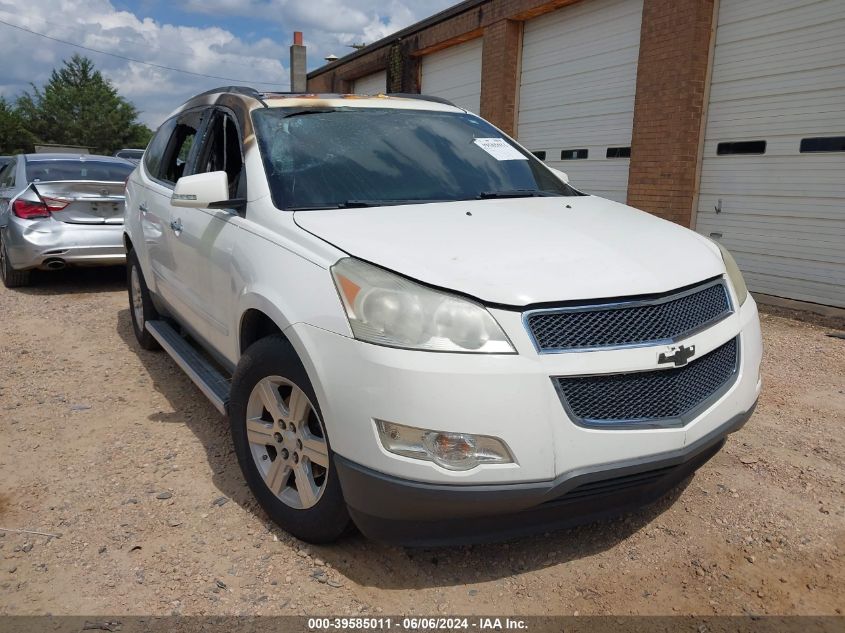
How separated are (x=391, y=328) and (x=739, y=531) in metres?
1.75

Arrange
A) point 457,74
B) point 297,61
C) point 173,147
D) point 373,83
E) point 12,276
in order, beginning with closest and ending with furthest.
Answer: point 173,147 < point 12,276 < point 457,74 < point 373,83 < point 297,61

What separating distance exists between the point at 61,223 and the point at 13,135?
58.5 m

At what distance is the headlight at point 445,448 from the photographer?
2090mm

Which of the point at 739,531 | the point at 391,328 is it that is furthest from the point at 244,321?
the point at 739,531

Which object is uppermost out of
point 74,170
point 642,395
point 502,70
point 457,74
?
point 457,74

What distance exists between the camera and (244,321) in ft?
9.39

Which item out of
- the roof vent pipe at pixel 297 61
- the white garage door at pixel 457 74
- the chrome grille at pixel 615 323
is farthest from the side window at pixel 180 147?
the roof vent pipe at pixel 297 61

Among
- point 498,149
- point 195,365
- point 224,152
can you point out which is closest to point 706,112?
point 498,149

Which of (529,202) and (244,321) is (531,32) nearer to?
(529,202)

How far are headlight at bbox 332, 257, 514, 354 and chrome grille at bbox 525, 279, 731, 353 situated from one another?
14 centimetres

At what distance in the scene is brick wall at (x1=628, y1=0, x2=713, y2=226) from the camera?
25.7 ft

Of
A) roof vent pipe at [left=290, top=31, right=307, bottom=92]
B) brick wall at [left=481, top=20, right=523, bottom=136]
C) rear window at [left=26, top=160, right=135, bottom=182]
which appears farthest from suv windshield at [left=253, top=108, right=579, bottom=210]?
roof vent pipe at [left=290, top=31, right=307, bottom=92]

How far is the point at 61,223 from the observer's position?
7.32 metres

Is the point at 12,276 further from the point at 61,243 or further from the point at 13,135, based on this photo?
the point at 13,135
